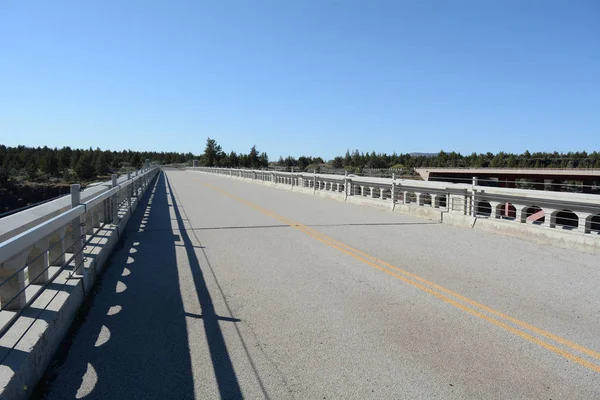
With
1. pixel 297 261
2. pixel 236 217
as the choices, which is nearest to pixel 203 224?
pixel 236 217

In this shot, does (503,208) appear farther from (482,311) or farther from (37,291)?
(37,291)

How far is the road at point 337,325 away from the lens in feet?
12.0

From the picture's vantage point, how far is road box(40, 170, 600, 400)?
12.0 feet

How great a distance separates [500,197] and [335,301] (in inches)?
317

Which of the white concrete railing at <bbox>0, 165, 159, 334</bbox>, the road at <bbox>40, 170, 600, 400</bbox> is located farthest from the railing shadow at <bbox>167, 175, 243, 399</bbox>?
the white concrete railing at <bbox>0, 165, 159, 334</bbox>

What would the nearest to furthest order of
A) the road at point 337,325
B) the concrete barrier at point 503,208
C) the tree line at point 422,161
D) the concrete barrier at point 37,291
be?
the concrete barrier at point 37,291 < the road at point 337,325 < the concrete barrier at point 503,208 < the tree line at point 422,161

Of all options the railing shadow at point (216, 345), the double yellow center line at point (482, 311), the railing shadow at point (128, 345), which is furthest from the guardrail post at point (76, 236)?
the double yellow center line at point (482, 311)

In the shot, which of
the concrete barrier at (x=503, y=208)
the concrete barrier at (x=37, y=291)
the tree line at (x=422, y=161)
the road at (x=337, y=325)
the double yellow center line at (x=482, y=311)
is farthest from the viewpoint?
the tree line at (x=422, y=161)

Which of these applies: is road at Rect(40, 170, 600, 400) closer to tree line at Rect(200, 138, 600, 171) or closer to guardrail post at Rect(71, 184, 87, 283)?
guardrail post at Rect(71, 184, 87, 283)

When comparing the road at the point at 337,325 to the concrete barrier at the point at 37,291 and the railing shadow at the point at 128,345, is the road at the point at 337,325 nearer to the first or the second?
the railing shadow at the point at 128,345

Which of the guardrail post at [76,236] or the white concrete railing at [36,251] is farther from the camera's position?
the guardrail post at [76,236]

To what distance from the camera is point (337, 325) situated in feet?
16.2

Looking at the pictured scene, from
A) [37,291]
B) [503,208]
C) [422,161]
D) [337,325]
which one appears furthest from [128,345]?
[422,161]

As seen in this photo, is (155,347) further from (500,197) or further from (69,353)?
(500,197)
